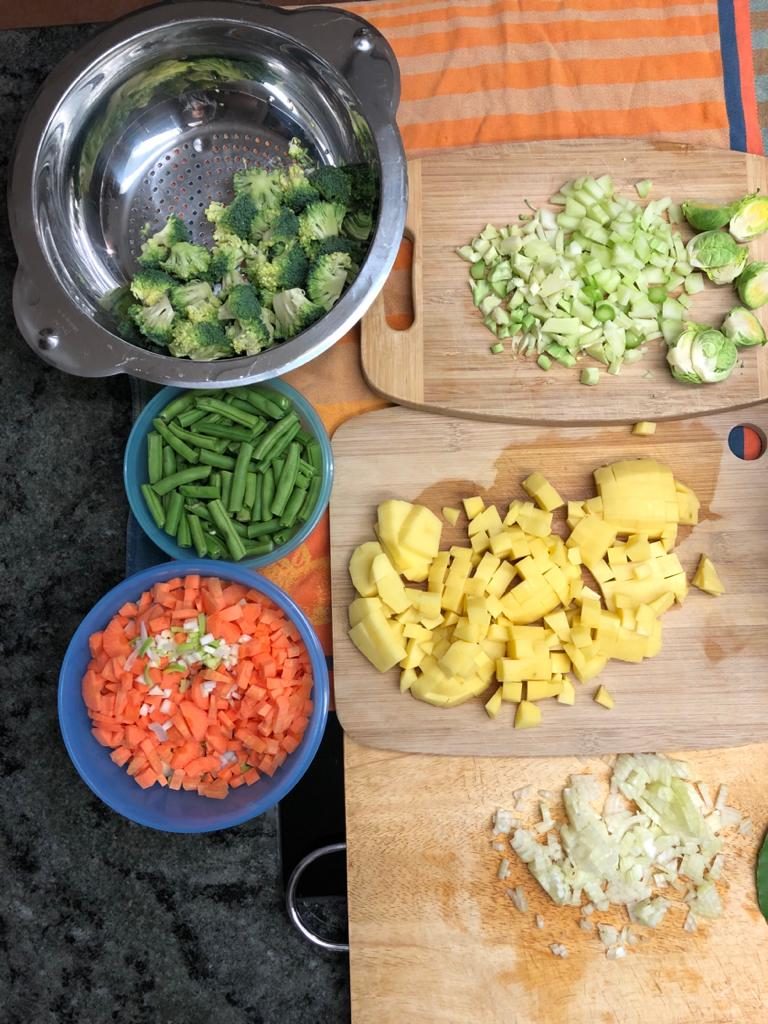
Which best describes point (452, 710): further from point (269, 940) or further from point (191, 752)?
point (269, 940)

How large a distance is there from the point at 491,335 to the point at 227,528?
2.78 feet

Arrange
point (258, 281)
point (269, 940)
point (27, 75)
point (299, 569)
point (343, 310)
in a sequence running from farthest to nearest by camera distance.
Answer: point (27, 75) → point (269, 940) → point (299, 569) → point (258, 281) → point (343, 310)

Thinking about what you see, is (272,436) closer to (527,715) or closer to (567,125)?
(527,715)

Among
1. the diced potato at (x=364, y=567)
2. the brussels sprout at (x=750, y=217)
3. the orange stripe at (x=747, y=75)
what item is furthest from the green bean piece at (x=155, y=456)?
the orange stripe at (x=747, y=75)

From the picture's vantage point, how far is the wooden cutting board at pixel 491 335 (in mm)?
2145

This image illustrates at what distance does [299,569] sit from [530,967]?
44.6 inches

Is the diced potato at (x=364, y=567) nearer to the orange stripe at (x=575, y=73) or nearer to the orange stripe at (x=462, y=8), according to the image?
the orange stripe at (x=575, y=73)

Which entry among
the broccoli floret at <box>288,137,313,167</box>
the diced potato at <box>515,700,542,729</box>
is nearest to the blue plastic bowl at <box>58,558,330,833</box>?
the diced potato at <box>515,700,542,729</box>

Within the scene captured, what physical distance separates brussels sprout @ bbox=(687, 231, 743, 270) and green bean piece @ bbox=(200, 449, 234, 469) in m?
1.30

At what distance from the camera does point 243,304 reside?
2.00 meters

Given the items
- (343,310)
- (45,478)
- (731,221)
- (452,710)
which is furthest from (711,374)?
(45,478)

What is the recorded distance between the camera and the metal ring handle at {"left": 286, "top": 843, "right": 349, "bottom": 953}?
2236 millimetres

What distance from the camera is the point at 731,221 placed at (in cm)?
212

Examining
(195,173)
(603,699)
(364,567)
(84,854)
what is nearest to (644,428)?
(603,699)
